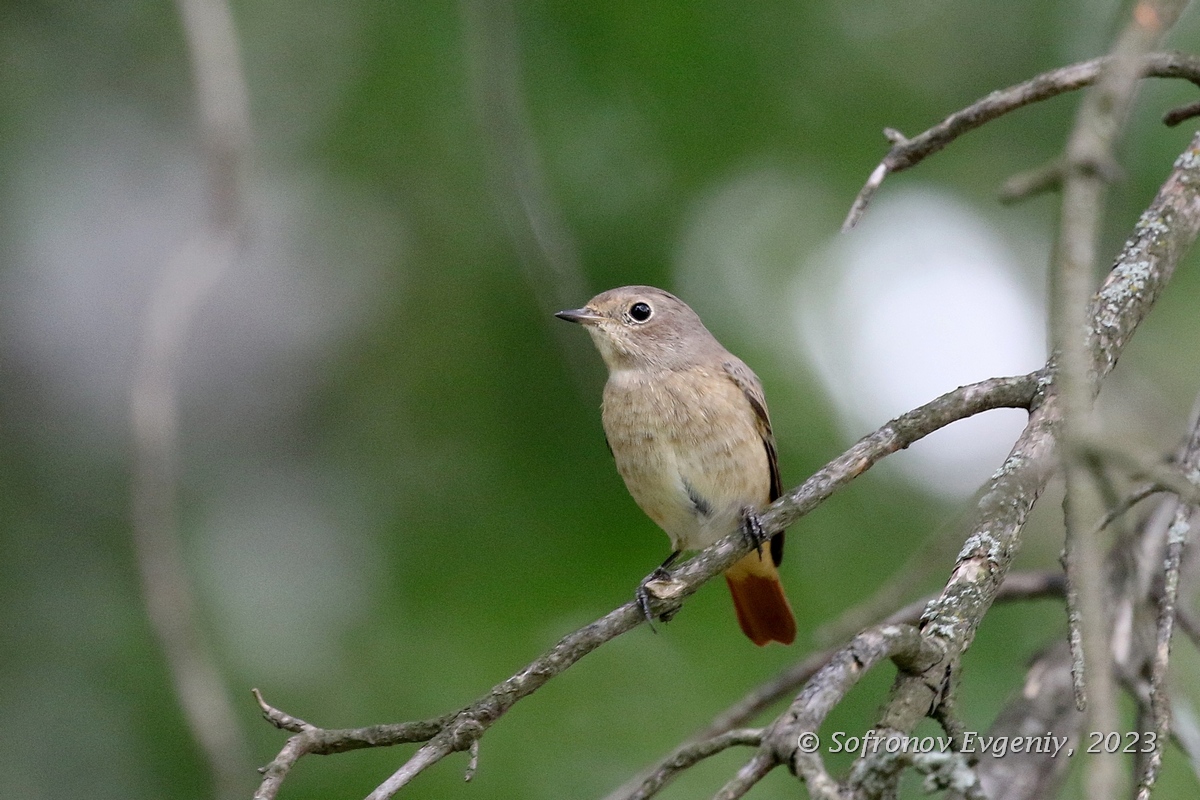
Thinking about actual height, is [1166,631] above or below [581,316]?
below

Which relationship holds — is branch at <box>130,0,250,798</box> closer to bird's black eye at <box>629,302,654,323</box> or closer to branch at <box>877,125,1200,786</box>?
branch at <box>877,125,1200,786</box>

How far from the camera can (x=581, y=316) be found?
436 centimetres

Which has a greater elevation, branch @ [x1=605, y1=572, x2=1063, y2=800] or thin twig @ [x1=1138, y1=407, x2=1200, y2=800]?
branch @ [x1=605, y1=572, x2=1063, y2=800]

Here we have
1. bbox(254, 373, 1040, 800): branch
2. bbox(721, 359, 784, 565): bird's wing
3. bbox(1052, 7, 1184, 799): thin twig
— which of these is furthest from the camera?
bbox(721, 359, 784, 565): bird's wing

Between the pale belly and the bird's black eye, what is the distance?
10.9 inches

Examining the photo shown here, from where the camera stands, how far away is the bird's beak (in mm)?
4219

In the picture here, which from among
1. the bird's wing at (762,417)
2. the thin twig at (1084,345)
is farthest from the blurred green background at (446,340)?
the thin twig at (1084,345)

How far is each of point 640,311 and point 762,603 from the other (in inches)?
48.5

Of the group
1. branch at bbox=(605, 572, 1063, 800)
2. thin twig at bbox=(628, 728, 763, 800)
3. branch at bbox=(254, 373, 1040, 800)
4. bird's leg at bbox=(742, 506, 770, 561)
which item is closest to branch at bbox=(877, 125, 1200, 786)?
branch at bbox=(254, 373, 1040, 800)

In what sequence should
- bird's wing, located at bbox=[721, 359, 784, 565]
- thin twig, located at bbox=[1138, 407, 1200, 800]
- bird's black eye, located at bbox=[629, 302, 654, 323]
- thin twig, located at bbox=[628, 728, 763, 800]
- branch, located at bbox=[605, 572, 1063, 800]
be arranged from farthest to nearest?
bird's black eye, located at bbox=[629, 302, 654, 323], bird's wing, located at bbox=[721, 359, 784, 565], branch, located at bbox=[605, 572, 1063, 800], thin twig, located at bbox=[628, 728, 763, 800], thin twig, located at bbox=[1138, 407, 1200, 800]

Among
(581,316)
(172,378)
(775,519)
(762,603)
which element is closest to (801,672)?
(762,603)

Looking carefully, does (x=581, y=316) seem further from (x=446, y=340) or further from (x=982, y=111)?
(x=982, y=111)

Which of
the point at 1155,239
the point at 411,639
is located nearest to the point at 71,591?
the point at 411,639

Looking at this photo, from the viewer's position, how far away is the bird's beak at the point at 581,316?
4219 millimetres
